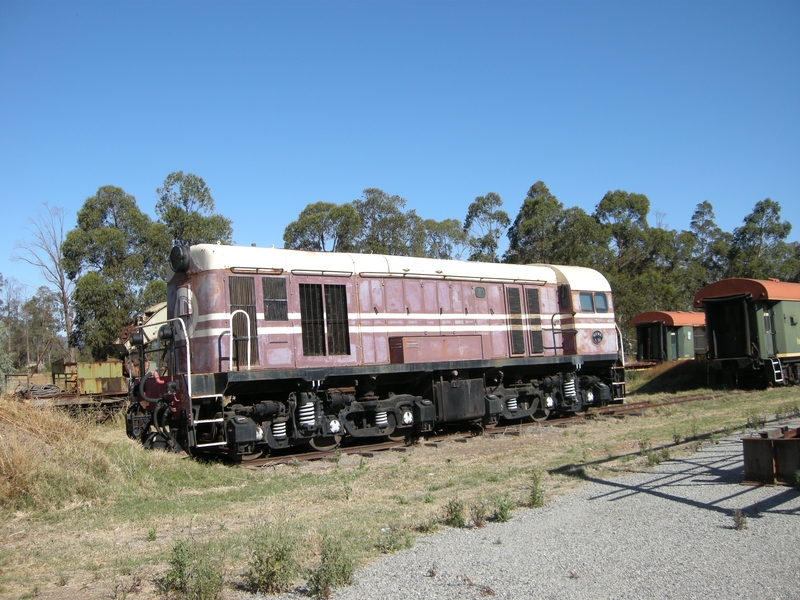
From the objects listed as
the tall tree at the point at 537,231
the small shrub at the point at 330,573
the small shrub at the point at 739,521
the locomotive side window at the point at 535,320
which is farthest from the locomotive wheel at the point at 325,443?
the tall tree at the point at 537,231

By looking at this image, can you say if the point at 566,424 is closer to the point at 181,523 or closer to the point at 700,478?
the point at 700,478

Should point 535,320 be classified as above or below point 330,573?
above

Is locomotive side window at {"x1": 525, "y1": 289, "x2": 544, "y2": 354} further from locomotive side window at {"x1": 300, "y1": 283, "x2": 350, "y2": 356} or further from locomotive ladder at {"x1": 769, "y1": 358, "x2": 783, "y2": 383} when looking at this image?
locomotive ladder at {"x1": 769, "y1": 358, "x2": 783, "y2": 383}

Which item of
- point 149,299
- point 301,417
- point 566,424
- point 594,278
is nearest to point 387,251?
point 149,299

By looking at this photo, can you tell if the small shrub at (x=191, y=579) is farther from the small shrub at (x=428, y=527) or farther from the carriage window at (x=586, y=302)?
the carriage window at (x=586, y=302)

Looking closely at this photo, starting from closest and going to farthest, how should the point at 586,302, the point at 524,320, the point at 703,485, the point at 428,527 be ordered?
1. the point at 428,527
2. the point at 703,485
3. the point at 524,320
4. the point at 586,302

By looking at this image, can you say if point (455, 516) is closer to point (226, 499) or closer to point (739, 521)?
point (739, 521)

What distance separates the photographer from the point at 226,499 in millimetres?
9008

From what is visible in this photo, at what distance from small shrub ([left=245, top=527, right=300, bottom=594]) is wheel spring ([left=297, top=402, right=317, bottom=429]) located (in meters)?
6.36

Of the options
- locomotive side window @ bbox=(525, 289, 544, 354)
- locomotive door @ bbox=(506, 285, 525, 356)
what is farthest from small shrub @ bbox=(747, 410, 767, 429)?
locomotive door @ bbox=(506, 285, 525, 356)

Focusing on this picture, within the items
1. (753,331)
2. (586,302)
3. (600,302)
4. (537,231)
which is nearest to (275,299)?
(586,302)

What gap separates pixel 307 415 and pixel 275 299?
7.24 ft

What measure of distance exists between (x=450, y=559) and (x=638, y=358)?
2911 cm

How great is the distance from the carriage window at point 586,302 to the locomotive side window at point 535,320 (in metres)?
1.50
